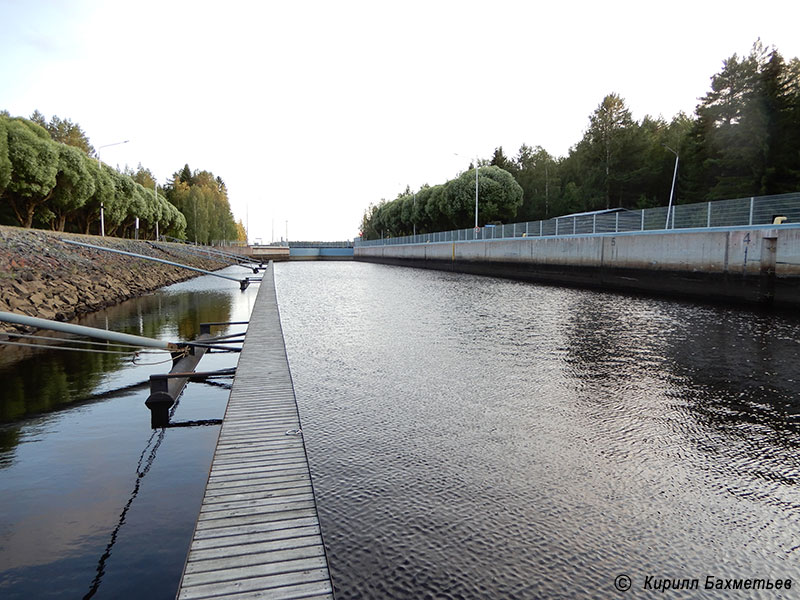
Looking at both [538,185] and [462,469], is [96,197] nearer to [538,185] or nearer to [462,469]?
[462,469]

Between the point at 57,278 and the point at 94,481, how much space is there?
1664 cm

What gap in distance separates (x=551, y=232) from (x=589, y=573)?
3281 centimetres

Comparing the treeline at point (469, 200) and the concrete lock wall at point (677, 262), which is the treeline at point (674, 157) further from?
the concrete lock wall at point (677, 262)

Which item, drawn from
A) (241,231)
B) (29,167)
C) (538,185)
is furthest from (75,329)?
(241,231)

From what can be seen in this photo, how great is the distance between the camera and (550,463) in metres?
5.30

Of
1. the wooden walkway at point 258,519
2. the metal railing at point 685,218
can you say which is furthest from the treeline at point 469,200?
the wooden walkway at point 258,519

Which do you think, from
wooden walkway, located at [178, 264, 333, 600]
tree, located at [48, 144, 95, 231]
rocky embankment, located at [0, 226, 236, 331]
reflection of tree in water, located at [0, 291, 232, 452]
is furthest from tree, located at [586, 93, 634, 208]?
wooden walkway, located at [178, 264, 333, 600]

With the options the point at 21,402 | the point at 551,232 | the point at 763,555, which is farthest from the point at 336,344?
the point at 551,232

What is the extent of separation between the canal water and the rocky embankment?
18.6 feet

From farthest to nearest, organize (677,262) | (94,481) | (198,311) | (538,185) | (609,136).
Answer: (538,185) → (609,136) → (677,262) → (198,311) → (94,481)

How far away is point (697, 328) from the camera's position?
44.8ft

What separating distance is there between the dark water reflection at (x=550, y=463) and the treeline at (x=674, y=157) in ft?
136

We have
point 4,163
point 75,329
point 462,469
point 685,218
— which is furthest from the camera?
point 4,163

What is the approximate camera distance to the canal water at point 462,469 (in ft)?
12.3
